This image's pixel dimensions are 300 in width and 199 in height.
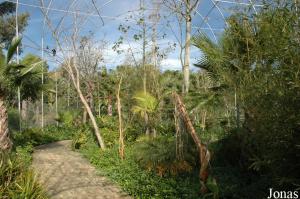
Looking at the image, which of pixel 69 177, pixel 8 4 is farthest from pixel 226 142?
pixel 8 4

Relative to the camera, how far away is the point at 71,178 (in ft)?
36.7

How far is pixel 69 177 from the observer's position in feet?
37.1

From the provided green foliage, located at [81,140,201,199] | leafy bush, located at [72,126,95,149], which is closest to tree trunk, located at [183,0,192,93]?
green foliage, located at [81,140,201,199]

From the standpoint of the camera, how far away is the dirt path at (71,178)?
947 centimetres

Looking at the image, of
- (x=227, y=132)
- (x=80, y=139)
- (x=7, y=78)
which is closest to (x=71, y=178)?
(x=7, y=78)

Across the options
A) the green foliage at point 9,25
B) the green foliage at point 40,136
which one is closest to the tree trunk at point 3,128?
the green foliage at point 40,136

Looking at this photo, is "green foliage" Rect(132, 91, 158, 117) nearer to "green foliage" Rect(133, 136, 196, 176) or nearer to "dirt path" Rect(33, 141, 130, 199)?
"dirt path" Rect(33, 141, 130, 199)

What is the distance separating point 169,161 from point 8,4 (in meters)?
21.4

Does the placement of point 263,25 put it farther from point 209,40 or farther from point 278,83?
point 209,40

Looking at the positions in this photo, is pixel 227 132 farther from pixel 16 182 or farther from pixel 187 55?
pixel 16 182

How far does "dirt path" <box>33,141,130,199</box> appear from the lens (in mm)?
9466

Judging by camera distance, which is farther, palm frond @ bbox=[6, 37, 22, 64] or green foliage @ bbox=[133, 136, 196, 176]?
palm frond @ bbox=[6, 37, 22, 64]

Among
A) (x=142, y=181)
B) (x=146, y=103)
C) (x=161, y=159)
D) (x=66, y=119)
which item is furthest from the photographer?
(x=66, y=119)

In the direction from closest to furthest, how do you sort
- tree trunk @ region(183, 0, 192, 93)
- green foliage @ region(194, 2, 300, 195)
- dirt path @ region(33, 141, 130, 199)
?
green foliage @ region(194, 2, 300, 195) → dirt path @ region(33, 141, 130, 199) → tree trunk @ region(183, 0, 192, 93)
